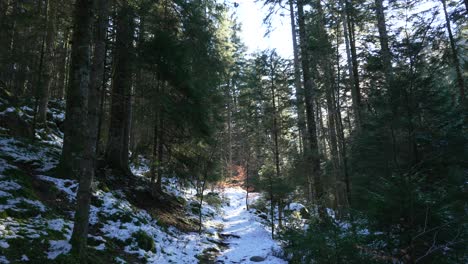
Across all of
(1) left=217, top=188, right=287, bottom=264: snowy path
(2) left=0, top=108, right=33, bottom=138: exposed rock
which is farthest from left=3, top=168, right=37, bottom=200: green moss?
(1) left=217, top=188, right=287, bottom=264: snowy path

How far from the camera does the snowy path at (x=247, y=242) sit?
889 centimetres

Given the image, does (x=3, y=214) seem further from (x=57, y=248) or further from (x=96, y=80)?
(x=96, y=80)

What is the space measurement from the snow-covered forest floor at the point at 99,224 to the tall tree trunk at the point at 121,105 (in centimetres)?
114

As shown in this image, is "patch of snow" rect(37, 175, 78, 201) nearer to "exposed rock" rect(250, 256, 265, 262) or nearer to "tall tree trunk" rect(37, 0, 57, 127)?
"tall tree trunk" rect(37, 0, 57, 127)

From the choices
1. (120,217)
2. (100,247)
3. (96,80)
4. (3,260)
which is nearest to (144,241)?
(120,217)

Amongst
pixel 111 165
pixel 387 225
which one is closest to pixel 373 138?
pixel 387 225

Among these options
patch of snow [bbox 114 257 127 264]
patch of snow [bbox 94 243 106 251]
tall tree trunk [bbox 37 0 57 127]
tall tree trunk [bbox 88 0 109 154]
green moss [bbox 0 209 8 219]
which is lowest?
patch of snow [bbox 114 257 127 264]

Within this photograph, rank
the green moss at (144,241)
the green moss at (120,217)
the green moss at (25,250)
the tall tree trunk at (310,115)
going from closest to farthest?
the green moss at (25,250), the green moss at (144,241), the green moss at (120,217), the tall tree trunk at (310,115)

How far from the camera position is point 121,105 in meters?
11.3

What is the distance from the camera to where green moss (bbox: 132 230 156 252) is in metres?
7.33

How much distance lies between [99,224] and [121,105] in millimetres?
5373

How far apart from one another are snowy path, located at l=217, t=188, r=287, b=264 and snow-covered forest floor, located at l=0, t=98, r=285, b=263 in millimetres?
32

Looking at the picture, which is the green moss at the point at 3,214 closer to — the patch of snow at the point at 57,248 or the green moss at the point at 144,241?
the patch of snow at the point at 57,248

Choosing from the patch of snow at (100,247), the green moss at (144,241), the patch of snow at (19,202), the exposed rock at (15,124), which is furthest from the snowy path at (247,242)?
the exposed rock at (15,124)
